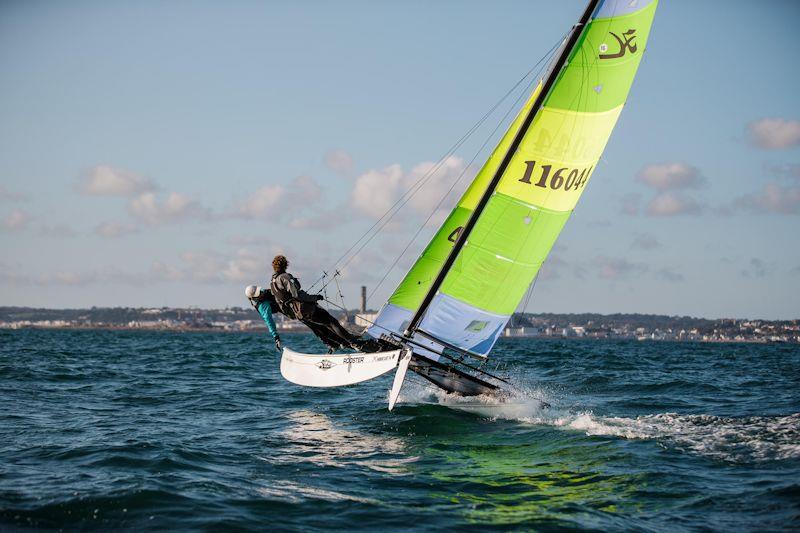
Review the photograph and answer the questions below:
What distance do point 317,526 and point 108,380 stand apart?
652 inches

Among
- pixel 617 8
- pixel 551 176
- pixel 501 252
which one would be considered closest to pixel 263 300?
pixel 501 252

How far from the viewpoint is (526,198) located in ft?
46.1

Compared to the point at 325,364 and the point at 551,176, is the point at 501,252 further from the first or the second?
the point at 325,364

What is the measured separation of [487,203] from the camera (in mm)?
14117

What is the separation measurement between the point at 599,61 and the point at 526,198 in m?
2.77

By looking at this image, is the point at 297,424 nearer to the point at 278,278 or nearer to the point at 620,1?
the point at 278,278

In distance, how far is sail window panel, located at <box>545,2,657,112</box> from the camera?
44.8ft

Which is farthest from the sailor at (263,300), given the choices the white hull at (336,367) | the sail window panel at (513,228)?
the sail window panel at (513,228)

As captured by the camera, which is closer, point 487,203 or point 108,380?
point 487,203

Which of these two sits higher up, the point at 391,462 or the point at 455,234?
→ the point at 455,234

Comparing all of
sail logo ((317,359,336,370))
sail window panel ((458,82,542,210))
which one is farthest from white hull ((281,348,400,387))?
sail window panel ((458,82,542,210))

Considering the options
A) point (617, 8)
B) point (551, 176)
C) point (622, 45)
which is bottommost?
point (551, 176)

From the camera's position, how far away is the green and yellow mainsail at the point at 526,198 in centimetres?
1371

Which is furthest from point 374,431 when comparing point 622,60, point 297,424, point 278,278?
point 622,60
